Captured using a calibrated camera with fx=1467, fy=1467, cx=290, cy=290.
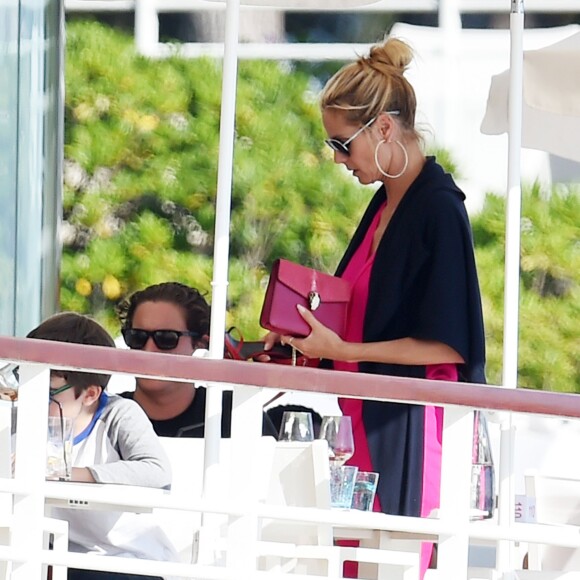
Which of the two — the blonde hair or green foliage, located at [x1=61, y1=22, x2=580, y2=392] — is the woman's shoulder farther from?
green foliage, located at [x1=61, y1=22, x2=580, y2=392]

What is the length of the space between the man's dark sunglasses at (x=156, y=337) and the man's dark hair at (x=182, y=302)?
0.22 ft

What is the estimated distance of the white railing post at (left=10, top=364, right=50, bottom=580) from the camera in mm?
2311

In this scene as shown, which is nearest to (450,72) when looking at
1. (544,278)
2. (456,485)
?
(544,278)

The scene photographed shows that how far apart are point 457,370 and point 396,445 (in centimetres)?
20

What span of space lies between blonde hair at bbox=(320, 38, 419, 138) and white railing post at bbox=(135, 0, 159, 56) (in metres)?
8.84

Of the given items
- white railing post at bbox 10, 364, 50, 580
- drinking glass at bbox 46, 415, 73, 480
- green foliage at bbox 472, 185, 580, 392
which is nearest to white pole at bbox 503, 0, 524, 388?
drinking glass at bbox 46, 415, 73, 480

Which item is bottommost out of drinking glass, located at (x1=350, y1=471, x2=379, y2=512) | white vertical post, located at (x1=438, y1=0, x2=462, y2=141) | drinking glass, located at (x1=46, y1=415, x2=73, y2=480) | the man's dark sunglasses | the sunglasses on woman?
drinking glass, located at (x1=350, y1=471, x2=379, y2=512)

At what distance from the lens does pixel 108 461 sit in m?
3.23

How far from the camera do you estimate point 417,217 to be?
3021mm

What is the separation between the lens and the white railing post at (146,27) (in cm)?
1201

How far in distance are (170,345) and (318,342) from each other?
1.03 m

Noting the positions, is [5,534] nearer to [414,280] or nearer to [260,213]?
[414,280]

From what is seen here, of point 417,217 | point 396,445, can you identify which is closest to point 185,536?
point 396,445

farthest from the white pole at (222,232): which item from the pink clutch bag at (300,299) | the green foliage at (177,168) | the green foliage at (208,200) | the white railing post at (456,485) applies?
the green foliage at (177,168)
